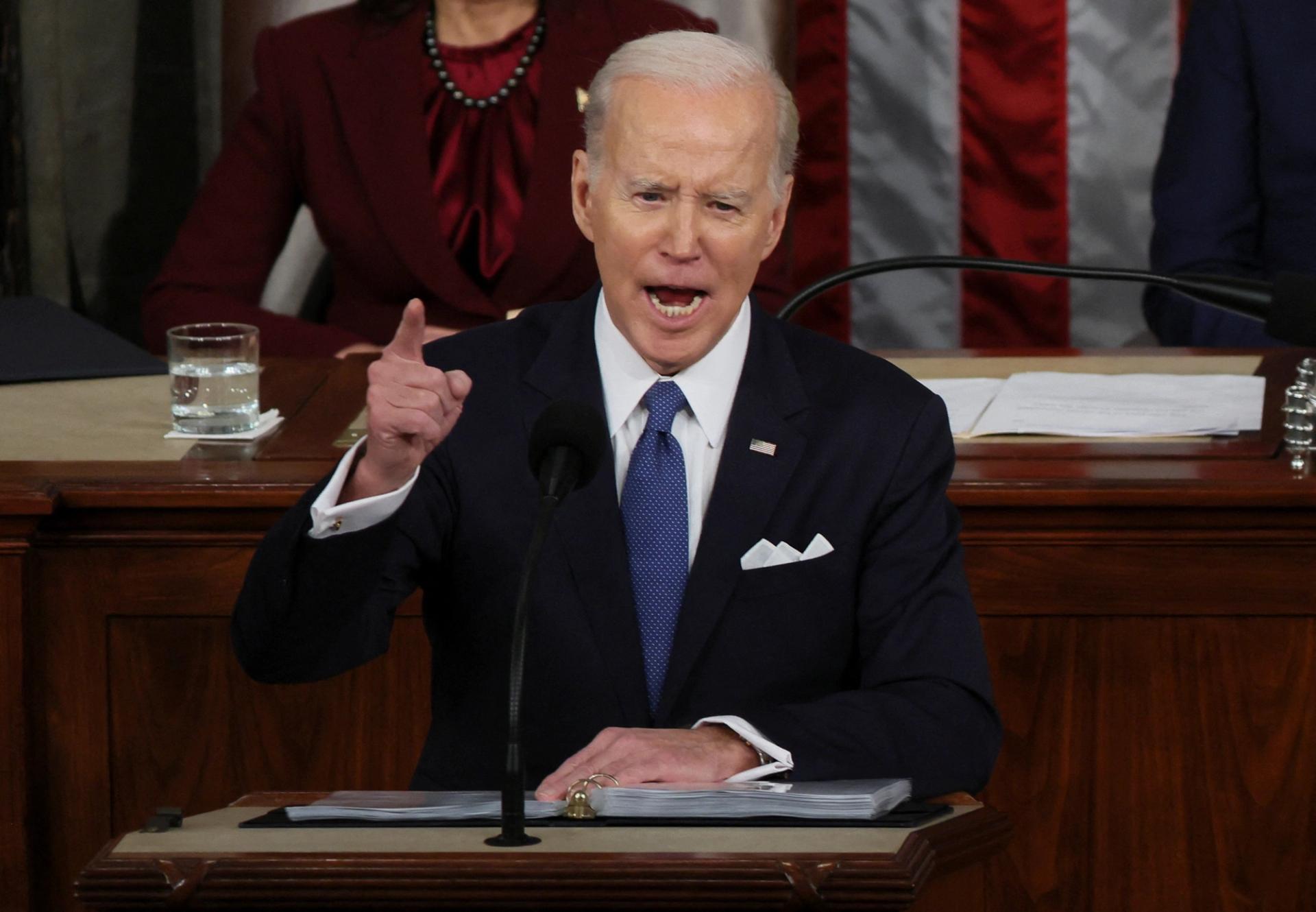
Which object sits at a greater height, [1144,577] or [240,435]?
[240,435]

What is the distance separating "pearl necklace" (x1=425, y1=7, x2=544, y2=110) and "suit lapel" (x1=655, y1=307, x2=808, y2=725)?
153cm

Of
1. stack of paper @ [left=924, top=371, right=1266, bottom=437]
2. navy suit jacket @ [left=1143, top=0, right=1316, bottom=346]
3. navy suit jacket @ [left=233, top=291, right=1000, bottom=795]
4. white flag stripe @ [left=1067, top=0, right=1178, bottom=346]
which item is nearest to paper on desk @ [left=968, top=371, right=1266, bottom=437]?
stack of paper @ [left=924, top=371, right=1266, bottom=437]

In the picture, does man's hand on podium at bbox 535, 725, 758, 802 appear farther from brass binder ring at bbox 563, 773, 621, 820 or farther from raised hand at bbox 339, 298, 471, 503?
raised hand at bbox 339, 298, 471, 503

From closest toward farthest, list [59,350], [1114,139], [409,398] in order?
[409,398] < [59,350] < [1114,139]

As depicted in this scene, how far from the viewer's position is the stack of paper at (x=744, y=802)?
1.21m

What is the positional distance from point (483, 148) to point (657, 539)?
1632 millimetres

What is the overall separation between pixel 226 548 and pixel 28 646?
0.21 m

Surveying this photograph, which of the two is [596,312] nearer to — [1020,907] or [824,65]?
[1020,907]

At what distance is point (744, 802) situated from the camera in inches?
47.9

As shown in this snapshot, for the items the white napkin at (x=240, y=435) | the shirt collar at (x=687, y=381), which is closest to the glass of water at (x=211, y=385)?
the white napkin at (x=240, y=435)

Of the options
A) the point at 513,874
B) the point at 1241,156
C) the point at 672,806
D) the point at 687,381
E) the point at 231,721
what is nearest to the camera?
the point at 513,874

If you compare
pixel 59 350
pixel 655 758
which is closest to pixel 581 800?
pixel 655 758

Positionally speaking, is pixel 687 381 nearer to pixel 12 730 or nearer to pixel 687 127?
pixel 687 127

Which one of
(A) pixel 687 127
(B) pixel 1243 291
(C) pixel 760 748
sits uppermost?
(A) pixel 687 127
